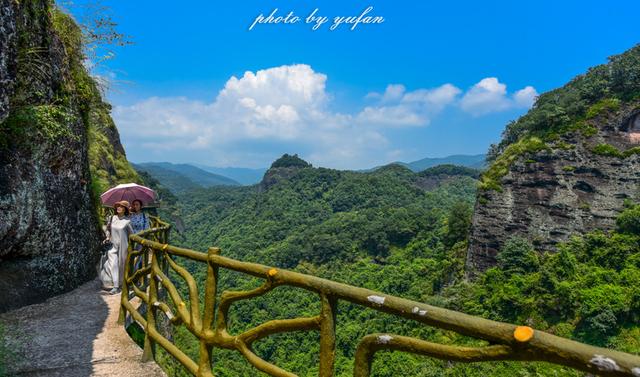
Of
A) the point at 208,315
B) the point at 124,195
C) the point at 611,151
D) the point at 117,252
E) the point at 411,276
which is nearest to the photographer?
the point at 208,315

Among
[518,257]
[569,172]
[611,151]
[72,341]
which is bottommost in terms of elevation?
[518,257]

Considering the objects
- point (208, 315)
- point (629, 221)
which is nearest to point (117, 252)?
point (208, 315)

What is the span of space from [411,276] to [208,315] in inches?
1822

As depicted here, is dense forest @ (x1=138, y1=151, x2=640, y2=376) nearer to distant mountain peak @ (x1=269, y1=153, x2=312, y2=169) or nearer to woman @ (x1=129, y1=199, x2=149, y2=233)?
woman @ (x1=129, y1=199, x2=149, y2=233)

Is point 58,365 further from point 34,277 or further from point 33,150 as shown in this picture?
point 33,150

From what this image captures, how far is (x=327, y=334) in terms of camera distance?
1808 millimetres

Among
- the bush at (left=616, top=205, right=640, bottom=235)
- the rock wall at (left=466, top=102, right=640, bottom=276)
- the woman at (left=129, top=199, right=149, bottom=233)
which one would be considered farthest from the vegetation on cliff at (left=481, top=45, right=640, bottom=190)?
the woman at (left=129, top=199, right=149, bottom=233)

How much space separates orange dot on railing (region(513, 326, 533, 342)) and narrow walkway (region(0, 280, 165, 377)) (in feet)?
10.4

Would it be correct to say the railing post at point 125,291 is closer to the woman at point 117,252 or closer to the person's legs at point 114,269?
the woman at point 117,252

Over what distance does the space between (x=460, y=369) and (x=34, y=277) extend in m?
26.2

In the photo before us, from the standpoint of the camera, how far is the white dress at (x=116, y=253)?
605cm

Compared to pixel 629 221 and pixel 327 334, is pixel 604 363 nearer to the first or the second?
pixel 327 334

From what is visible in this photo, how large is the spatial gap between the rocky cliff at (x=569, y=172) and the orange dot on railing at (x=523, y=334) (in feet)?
126

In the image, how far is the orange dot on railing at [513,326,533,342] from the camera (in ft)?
3.98
